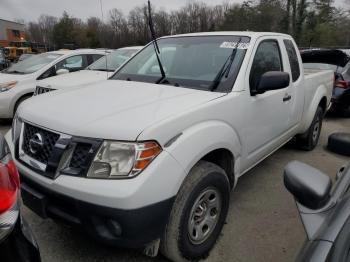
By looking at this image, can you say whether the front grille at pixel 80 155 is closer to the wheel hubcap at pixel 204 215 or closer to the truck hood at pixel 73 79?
the wheel hubcap at pixel 204 215

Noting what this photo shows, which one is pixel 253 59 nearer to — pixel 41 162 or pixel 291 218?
pixel 291 218

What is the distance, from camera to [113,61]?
305 inches

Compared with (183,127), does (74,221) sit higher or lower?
lower

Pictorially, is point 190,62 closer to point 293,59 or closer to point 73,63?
point 293,59

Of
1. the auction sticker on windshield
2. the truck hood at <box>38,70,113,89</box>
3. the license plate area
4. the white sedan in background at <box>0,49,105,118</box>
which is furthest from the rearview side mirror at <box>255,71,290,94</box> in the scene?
the white sedan in background at <box>0,49,105,118</box>

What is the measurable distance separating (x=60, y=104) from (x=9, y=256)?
4.64 ft

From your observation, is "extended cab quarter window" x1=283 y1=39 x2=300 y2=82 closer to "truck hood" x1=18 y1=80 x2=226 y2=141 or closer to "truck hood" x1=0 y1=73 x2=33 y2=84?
"truck hood" x1=18 y1=80 x2=226 y2=141

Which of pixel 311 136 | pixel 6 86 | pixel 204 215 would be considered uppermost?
pixel 6 86

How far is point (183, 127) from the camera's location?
7.22 feet

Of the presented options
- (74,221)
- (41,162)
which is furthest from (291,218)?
(41,162)

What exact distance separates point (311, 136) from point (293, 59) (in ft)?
4.81

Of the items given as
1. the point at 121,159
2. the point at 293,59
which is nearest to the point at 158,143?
the point at 121,159

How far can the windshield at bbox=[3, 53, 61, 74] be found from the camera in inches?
285

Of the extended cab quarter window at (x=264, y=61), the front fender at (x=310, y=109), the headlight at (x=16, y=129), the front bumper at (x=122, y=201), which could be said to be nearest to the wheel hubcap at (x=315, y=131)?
the front fender at (x=310, y=109)
